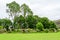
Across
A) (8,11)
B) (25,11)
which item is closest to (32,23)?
(25,11)

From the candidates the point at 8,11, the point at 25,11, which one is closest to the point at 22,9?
the point at 25,11

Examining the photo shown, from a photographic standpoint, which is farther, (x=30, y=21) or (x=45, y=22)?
(x=45, y=22)

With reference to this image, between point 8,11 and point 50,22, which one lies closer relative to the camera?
point 8,11

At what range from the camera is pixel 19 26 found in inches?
2116

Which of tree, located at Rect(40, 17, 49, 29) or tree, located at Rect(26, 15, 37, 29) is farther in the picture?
tree, located at Rect(40, 17, 49, 29)

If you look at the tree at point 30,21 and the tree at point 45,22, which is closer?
the tree at point 30,21

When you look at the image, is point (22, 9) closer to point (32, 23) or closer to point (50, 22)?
point (32, 23)

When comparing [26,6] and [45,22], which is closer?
[26,6]

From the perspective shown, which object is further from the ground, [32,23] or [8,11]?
[8,11]

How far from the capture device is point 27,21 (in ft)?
177

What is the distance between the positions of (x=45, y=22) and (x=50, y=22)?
217cm

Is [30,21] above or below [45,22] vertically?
above

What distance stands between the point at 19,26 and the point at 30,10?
6364 millimetres

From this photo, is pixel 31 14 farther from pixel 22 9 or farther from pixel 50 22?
pixel 50 22
